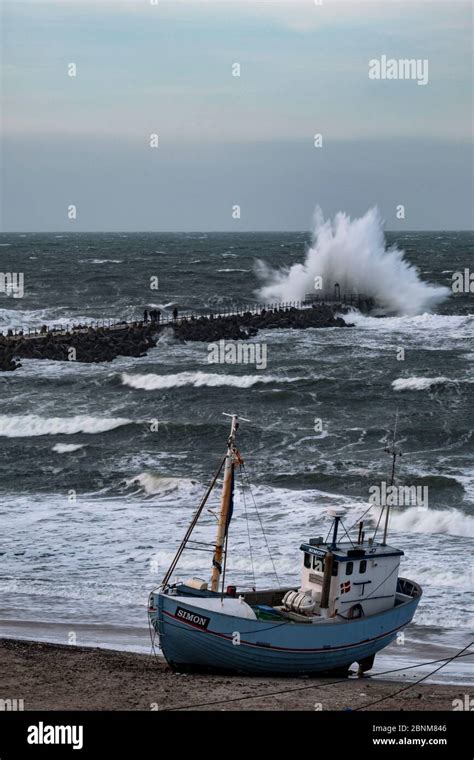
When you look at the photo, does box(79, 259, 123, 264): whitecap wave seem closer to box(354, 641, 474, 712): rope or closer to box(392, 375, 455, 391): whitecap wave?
box(392, 375, 455, 391): whitecap wave

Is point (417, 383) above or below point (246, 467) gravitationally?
above

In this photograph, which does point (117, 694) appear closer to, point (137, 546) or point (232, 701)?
point (232, 701)

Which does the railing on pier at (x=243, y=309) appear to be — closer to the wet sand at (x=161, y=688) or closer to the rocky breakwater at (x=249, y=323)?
the rocky breakwater at (x=249, y=323)

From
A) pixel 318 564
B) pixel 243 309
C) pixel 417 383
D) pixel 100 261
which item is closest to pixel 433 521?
pixel 318 564

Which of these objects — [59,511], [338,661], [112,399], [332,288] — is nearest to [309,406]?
[112,399]

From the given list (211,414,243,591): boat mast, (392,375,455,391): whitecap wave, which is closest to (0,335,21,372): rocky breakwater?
(392,375,455,391): whitecap wave

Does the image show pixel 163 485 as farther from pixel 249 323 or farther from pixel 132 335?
pixel 249 323
